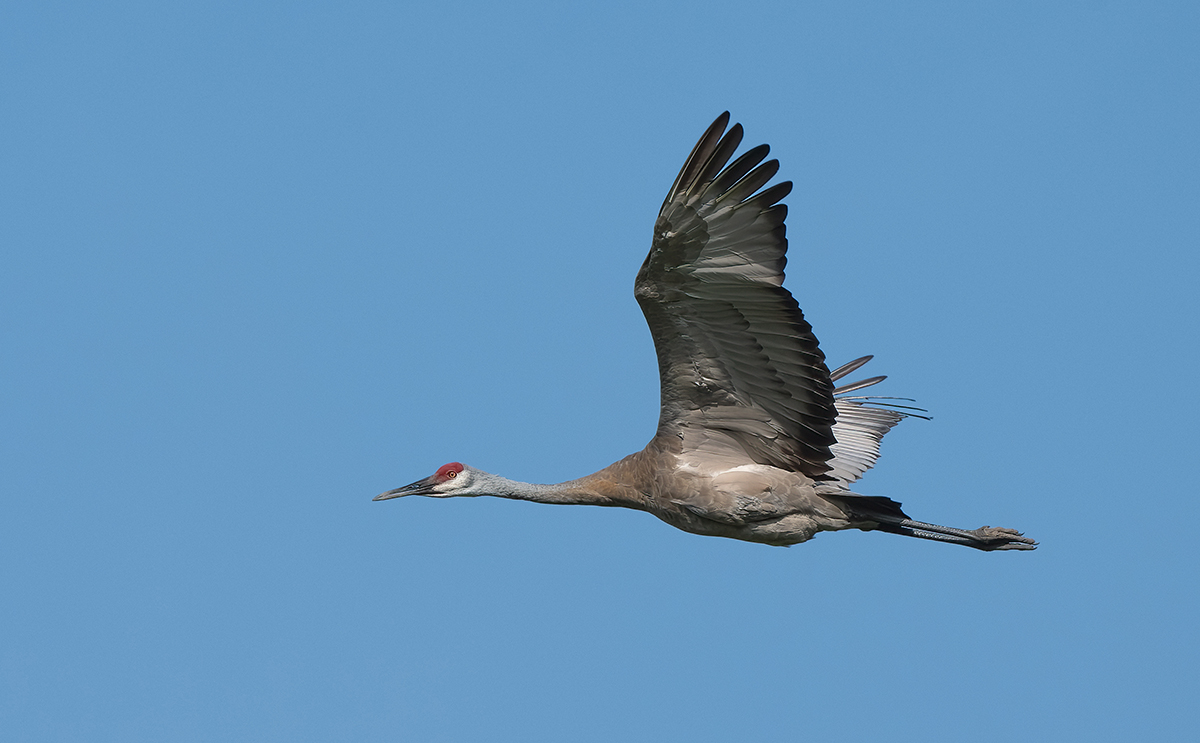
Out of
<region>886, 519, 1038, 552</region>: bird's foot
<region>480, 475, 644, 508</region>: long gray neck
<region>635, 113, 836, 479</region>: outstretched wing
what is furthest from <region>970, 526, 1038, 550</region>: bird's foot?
<region>480, 475, 644, 508</region>: long gray neck

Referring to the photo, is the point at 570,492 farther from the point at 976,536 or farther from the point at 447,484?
the point at 976,536

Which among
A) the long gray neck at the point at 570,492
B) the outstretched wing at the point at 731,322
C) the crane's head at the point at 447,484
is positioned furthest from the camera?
the crane's head at the point at 447,484

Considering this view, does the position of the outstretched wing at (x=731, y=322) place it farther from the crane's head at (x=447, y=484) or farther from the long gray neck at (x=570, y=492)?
the crane's head at (x=447, y=484)

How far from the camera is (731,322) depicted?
923cm

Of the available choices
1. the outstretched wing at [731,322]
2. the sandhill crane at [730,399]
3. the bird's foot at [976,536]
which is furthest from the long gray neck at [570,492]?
the bird's foot at [976,536]

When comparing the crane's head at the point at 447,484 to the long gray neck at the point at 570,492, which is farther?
the crane's head at the point at 447,484

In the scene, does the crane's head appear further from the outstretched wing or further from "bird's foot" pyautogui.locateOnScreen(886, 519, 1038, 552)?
"bird's foot" pyautogui.locateOnScreen(886, 519, 1038, 552)

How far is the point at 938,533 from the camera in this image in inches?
425

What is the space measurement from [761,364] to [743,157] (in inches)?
68.9

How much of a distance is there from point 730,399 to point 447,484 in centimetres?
284

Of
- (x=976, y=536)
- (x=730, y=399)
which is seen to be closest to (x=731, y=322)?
(x=730, y=399)

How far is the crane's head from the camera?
36.8 feet

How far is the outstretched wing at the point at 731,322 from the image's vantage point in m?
8.59

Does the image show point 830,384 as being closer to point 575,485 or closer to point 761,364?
point 761,364
